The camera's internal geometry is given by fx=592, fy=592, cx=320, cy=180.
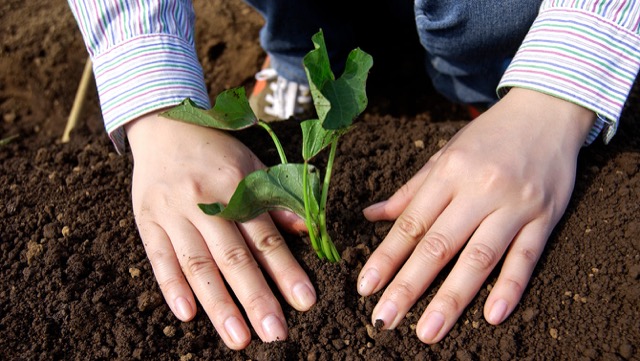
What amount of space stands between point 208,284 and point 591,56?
97 centimetres

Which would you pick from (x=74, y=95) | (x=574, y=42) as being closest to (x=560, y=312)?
(x=574, y=42)

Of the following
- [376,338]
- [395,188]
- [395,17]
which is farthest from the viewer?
[395,17]

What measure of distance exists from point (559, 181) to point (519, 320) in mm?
321

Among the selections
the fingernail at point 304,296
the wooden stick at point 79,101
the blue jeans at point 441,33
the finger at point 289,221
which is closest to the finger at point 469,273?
the fingernail at point 304,296

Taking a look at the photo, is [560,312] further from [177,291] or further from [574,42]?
[177,291]

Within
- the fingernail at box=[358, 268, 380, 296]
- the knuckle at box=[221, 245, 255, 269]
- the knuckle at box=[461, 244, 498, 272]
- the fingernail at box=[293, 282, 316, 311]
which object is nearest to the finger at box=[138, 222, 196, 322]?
the knuckle at box=[221, 245, 255, 269]

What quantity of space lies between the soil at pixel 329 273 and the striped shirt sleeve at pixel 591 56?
20cm

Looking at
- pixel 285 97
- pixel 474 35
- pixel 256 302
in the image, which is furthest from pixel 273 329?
pixel 285 97

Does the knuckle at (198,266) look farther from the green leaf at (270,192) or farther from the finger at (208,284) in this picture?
the green leaf at (270,192)

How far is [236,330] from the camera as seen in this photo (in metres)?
1.17

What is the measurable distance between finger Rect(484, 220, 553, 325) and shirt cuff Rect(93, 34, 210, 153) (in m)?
0.81

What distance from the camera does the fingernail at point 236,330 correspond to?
1.17 m

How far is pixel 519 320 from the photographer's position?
1.18 m

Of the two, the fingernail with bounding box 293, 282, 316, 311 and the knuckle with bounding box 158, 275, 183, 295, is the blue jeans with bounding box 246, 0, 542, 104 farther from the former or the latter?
the knuckle with bounding box 158, 275, 183, 295
